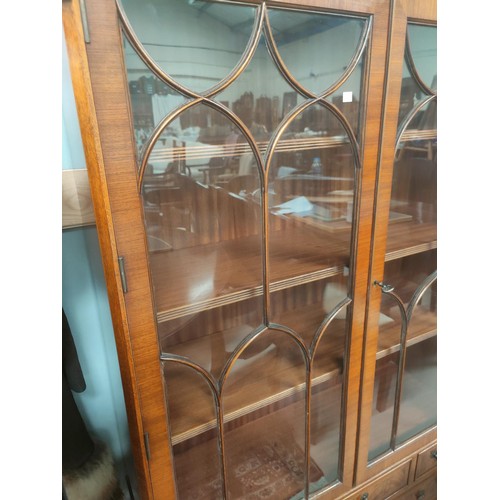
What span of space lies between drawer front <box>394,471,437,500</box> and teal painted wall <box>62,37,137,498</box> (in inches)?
31.5

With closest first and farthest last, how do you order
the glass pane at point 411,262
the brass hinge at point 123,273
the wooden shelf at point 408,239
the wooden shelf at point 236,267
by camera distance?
the brass hinge at point 123,273
the wooden shelf at point 236,267
the glass pane at point 411,262
the wooden shelf at point 408,239

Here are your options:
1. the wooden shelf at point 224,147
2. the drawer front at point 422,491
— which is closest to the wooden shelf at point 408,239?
the wooden shelf at point 224,147

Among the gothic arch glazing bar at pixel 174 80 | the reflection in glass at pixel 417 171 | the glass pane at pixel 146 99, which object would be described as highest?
the gothic arch glazing bar at pixel 174 80

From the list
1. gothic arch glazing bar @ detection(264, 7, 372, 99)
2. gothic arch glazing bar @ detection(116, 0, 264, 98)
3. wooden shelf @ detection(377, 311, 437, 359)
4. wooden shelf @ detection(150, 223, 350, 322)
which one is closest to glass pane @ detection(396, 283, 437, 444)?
wooden shelf @ detection(377, 311, 437, 359)

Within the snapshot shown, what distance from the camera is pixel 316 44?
26.3 inches

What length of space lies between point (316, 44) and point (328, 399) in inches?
30.4

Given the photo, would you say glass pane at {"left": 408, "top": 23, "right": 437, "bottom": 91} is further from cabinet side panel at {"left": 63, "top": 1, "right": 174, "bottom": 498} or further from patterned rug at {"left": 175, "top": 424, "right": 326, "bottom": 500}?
patterned rug at {"left": 175, "top": 424, "right": 326, "bottom": 500}

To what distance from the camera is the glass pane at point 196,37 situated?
54cm

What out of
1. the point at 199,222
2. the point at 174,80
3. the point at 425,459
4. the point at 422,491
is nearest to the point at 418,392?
the point at 425,459

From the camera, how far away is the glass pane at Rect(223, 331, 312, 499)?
81 centimetres

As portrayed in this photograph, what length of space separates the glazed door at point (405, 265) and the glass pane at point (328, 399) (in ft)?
0.22

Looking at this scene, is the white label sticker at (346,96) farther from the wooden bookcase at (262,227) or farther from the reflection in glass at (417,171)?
the reflection in glass at (417,171)
